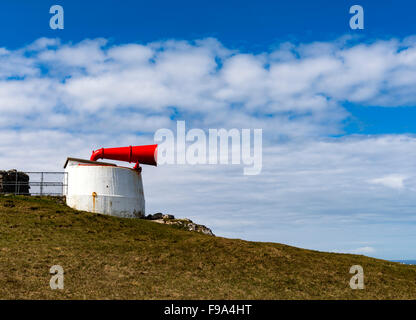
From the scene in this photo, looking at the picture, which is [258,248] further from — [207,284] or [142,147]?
[142,147]

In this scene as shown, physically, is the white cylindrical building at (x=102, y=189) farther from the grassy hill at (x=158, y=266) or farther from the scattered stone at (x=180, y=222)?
the grassy hill at (x=158, y=266)

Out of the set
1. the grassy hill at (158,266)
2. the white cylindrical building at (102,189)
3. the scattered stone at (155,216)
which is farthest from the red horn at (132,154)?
the grassy hill at (158,266)

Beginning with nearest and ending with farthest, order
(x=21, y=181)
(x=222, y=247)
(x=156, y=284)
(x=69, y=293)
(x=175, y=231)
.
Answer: (x=69, y=293), (x=156, y=284), (x=222, y=247), (x=175, y=231), (x=21, y=181)

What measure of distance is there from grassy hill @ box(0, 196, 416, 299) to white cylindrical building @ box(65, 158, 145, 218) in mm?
3262

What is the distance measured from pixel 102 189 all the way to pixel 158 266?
50.2ft

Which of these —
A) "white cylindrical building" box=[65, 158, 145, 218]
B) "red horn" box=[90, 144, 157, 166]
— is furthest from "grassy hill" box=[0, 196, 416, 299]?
"red horn" box=[90, 144, 157, 166]

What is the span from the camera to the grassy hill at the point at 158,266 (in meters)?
21.0

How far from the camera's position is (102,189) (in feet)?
127

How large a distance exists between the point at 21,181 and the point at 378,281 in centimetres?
3379

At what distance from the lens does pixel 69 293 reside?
1984 cm

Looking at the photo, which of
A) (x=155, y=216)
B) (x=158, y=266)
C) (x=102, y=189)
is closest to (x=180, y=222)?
(x=155, y=216)

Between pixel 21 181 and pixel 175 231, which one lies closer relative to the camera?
pixel 175 231

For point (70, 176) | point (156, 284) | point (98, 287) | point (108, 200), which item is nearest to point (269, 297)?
point (156, 284)

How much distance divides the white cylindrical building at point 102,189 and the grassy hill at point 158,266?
3.26 meters
